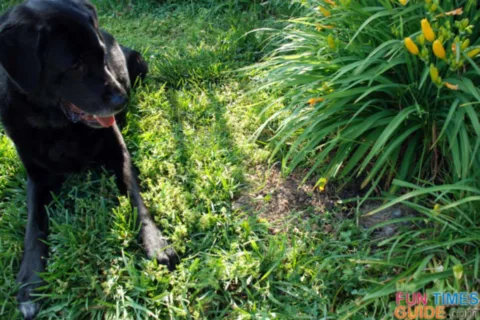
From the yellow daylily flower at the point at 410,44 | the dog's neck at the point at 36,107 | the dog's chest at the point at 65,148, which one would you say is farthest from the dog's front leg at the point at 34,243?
the yellow daylily flower at the point at 410,44

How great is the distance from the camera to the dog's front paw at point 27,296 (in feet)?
6.26

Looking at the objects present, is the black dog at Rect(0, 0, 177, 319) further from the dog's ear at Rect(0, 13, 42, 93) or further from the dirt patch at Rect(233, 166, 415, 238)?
the dirt patch at Rect(233, 166, 415, 238)

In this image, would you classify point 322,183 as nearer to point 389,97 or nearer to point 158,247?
point 389,97

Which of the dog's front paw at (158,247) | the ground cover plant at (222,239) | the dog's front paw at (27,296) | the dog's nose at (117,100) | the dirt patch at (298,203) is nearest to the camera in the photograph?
the ground cover plant at (222,239)

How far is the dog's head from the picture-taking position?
2051 mm

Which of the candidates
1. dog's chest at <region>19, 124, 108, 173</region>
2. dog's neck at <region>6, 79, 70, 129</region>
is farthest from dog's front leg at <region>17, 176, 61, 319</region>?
dog's neck at <region>6, 79, 70, 129</region>

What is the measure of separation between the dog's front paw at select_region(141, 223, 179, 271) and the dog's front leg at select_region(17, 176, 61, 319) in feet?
1.61

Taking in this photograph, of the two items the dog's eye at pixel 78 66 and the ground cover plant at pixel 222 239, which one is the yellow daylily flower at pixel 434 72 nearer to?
the ground cover plant at pixel 222 239

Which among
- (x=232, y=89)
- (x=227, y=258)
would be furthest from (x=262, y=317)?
(x=232, y=89)

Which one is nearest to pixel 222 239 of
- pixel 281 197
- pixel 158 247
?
pixel 158 247

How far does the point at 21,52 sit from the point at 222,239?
130 centimetres

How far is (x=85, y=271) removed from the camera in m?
2.00

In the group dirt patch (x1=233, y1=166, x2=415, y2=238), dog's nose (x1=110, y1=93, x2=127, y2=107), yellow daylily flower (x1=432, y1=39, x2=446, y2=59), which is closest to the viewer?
yellow daylily flower (x1=432, y1=39, x2=446, y2=59)

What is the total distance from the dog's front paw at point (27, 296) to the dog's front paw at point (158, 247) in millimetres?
506
